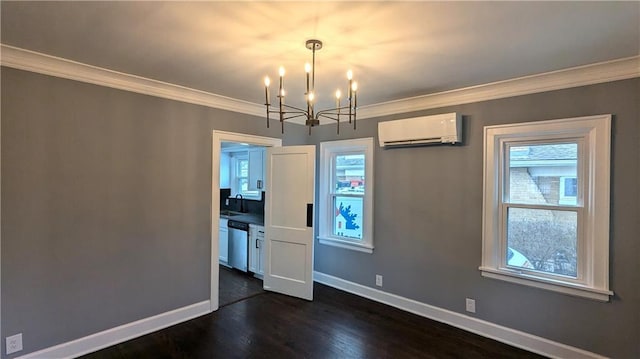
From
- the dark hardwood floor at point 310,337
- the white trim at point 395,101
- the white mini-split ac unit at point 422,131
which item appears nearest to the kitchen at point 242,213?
the dark hardwood floor at point 310,337

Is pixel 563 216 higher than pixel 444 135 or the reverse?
the reverse

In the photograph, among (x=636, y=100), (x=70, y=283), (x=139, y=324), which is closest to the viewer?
(x=636, y=100)

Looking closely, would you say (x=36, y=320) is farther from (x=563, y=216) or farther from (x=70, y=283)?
(x=563, y=216)

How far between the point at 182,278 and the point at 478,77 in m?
3.50

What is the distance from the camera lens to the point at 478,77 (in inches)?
114

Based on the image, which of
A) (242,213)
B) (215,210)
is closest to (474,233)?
(215,210)

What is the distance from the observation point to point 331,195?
15.1ft

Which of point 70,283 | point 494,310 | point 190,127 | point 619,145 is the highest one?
point 190,127

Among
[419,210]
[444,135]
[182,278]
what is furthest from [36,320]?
[444,135]

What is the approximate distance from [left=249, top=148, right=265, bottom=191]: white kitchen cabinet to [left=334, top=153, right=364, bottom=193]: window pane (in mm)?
1686

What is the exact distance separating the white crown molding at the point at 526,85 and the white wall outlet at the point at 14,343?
3.93 metres

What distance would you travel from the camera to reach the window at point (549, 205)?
8.52 ft

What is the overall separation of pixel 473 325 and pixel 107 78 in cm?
413

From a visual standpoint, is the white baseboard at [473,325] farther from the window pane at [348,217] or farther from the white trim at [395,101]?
the white trim at [395,101]
